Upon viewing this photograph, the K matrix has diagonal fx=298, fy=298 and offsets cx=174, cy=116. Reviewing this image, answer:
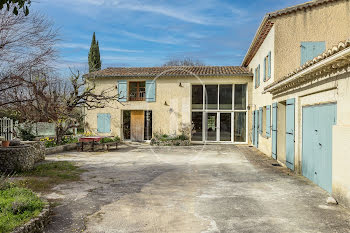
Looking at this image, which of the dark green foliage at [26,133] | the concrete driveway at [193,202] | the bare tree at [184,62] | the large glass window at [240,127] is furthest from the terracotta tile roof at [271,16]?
Answer: the bare tree at [184,62]

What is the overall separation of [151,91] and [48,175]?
10798 millimetres

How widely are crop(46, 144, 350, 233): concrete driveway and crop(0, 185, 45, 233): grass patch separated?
37 cm

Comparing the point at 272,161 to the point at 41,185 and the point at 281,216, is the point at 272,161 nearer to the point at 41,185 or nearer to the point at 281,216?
the point at 281,216

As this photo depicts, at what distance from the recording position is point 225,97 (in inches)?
731

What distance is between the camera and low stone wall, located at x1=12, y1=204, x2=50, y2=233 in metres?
3.95

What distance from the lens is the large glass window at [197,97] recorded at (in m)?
18.6

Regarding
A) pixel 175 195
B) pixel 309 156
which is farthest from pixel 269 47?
pixel 175 195

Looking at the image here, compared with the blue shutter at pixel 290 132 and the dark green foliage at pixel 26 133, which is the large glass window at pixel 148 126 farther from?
the blue shutter at pixel 290 132

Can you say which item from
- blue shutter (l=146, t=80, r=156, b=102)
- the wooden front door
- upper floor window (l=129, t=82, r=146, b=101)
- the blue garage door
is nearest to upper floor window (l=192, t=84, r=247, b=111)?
blue shutter (l=146, t=80, r=156, b=102)

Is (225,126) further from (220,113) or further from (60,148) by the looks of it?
(60,148)

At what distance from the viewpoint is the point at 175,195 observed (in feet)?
20.8

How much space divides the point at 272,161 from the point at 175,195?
240 inches

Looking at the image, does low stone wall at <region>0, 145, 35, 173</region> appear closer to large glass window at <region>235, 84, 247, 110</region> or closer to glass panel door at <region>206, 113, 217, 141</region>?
glass panel door at <region>206, 113, 217, 141</region>

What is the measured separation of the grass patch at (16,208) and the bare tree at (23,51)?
9.99ft
